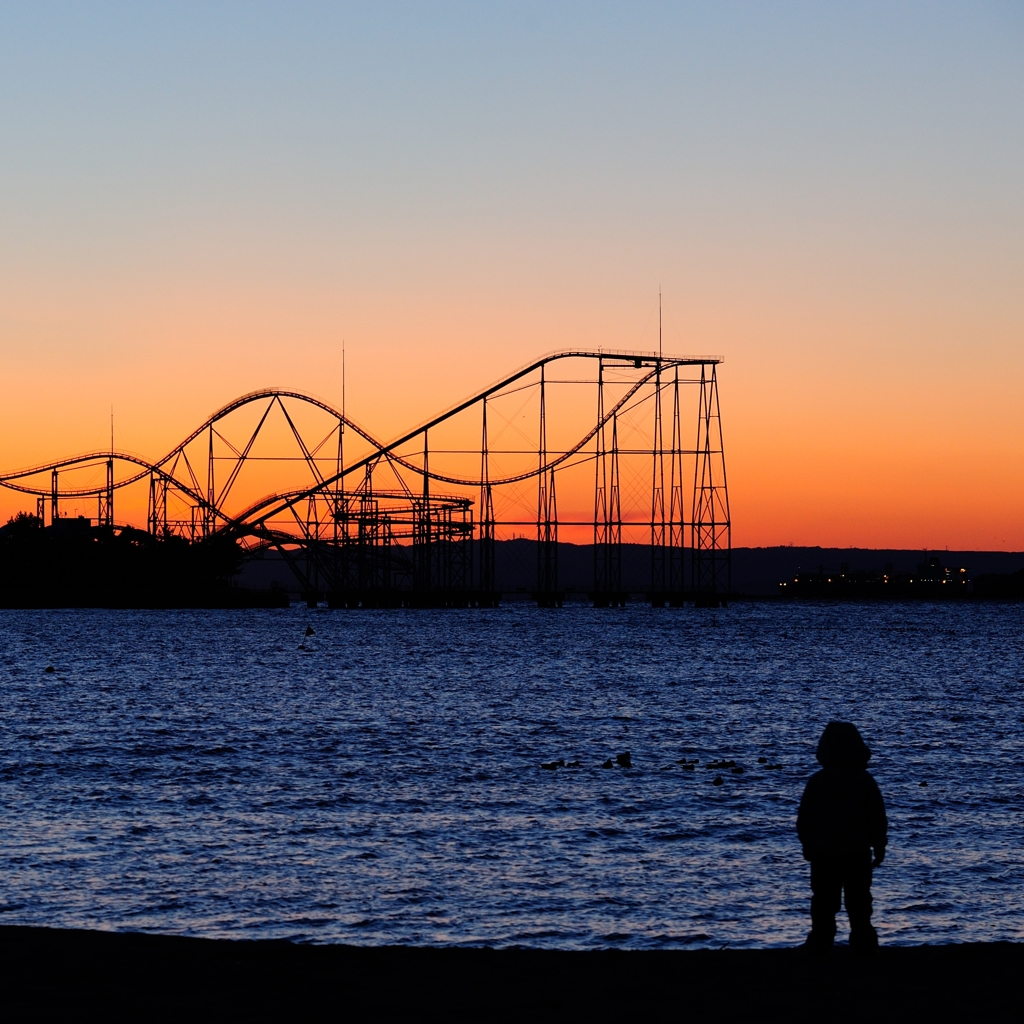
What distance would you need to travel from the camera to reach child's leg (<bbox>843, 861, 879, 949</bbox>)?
9.59 metres

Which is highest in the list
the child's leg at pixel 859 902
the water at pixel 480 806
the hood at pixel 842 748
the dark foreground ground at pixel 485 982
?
the hood at pixel 842 748

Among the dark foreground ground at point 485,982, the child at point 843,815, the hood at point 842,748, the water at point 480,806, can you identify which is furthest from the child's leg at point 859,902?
the water at point 480,806

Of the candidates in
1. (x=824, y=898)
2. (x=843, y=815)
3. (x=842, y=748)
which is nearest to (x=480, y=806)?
(x=824, y=898)

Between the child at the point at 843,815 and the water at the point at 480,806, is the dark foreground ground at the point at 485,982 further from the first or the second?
the water at the point at 480,806

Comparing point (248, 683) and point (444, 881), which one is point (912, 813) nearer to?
point (444, 881)

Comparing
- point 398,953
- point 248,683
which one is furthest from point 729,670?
point 398,953

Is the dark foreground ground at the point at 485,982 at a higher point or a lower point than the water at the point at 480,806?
higher

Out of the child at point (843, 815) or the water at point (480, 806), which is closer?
the child at point (843, 815)

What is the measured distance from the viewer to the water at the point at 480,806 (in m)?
13.7

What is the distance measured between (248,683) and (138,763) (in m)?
23.4

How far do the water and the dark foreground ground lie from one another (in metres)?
2.56

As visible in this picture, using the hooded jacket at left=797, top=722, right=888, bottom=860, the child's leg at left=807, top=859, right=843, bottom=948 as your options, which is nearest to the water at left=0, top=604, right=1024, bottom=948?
the child's leg at left=807, top=859, right=843, bottom=948

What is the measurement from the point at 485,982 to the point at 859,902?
8.16 feet

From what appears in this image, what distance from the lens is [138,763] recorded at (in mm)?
26234
